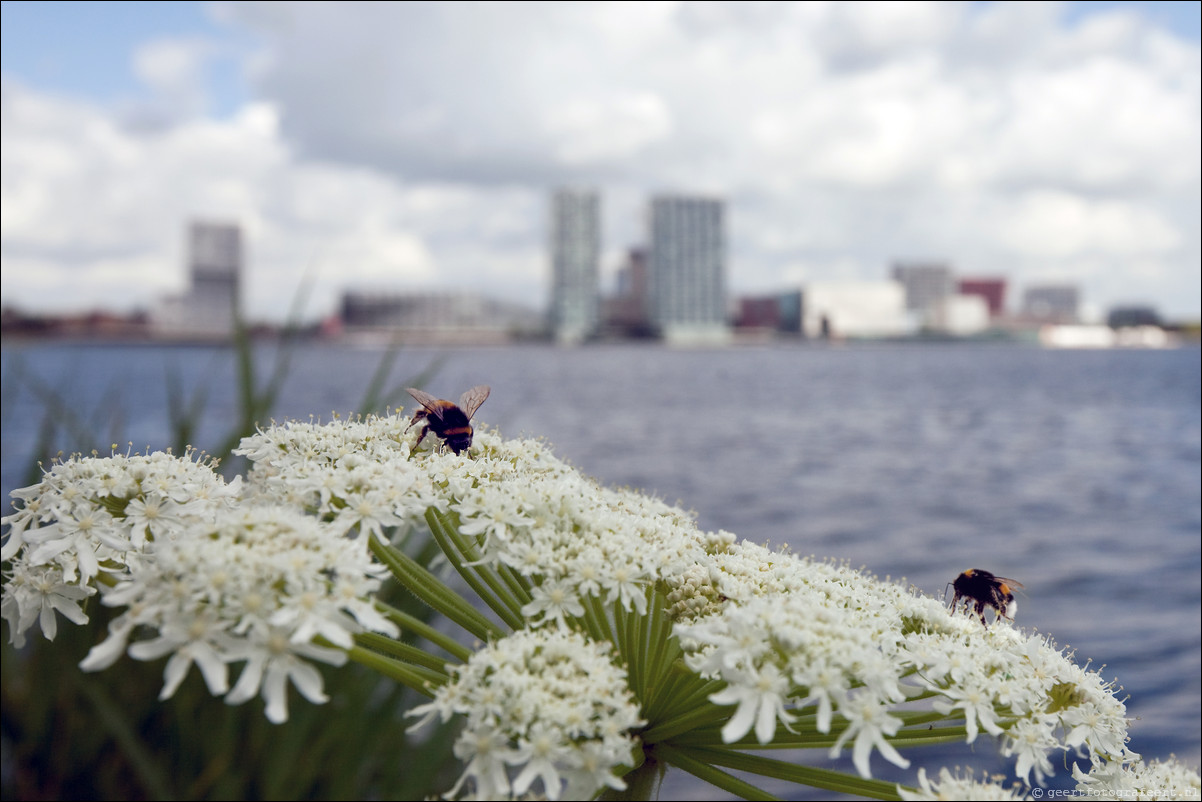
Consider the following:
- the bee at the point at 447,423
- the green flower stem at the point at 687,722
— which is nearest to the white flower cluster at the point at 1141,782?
the green flower stem at the point at 687,722

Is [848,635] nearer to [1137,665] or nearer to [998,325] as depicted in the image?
[1137,665]

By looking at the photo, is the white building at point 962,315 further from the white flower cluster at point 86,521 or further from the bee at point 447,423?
the white flower cluster at point 86,521

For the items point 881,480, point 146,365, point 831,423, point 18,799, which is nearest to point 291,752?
point 18,799

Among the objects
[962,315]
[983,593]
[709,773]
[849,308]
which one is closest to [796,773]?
[709,773]

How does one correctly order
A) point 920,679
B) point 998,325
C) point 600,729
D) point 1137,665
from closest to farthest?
point 600,729
point 920,679
point 1137,665
point 998,325

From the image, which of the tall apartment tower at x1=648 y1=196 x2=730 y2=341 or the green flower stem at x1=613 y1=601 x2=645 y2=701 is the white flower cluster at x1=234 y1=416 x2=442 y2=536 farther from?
Answer: the tall apartment tower at x1=648 y1=196 x2=730 y2=341

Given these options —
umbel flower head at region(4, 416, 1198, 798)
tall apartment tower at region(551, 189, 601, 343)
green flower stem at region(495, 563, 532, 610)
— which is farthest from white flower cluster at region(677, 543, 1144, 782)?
tall apartment tower at region(551, 189, 601, 343)
